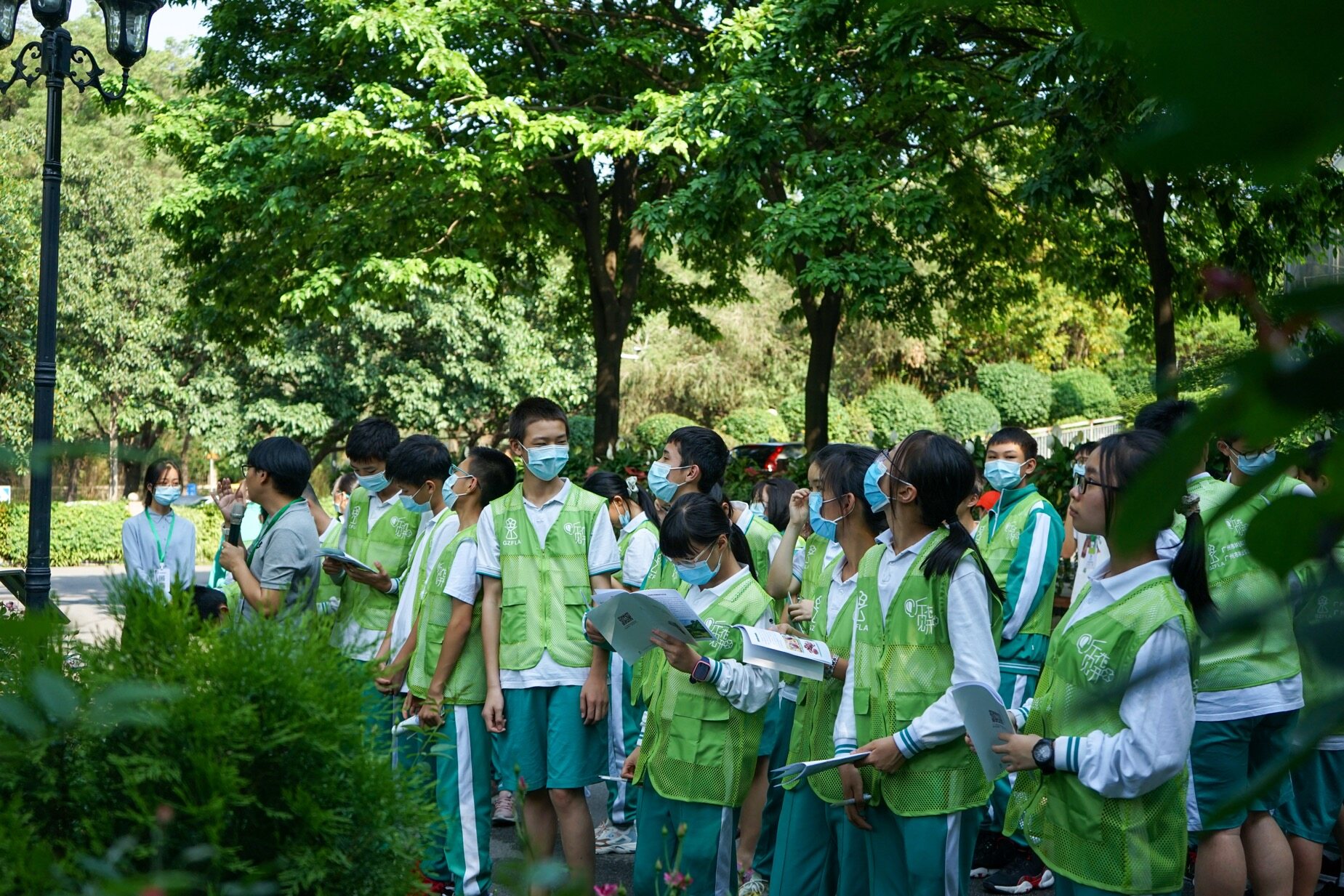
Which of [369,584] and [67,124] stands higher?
[67,124]

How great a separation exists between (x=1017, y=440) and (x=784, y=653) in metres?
2.75

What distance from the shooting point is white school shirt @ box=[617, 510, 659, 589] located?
605 centimetres

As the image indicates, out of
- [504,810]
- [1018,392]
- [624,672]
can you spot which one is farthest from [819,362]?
[1018,392]

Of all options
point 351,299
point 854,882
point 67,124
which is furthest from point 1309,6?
point 67,124

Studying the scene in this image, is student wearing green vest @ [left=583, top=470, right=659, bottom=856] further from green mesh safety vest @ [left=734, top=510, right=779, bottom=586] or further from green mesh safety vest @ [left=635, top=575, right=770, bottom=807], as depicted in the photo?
green mesh safety vest @ [left=635, top=575, right=770, bottom=807]

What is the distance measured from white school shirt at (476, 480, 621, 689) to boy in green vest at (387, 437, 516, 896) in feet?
0.28

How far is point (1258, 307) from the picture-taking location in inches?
20.2

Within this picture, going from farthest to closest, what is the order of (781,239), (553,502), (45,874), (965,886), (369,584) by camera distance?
(781,239) < (369,584) < (553,502) < (965,886) < (45,874)

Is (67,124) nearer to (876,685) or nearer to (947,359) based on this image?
(947,359)

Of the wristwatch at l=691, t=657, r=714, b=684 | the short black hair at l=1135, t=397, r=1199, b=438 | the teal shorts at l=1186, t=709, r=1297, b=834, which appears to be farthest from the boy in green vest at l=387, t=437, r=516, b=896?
the short black hair at l=1135, t=397, r=1199, b=438

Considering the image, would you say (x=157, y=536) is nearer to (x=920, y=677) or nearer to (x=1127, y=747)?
(x=920, y=677)

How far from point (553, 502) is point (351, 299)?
10258 mm

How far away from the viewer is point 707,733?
4.24 meters

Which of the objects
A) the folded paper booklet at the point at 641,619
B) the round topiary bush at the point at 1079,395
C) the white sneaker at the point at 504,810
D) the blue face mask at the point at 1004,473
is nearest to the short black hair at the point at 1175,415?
the folded paper booklet at the point at 641,619
